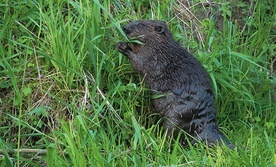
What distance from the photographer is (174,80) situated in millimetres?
4781

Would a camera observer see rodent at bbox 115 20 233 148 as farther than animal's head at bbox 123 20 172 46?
No

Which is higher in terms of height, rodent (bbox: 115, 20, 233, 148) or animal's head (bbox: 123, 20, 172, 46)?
animal's head (bbox: 123, 20, 172, 46)

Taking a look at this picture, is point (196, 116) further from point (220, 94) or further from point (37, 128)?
point (37, 128)

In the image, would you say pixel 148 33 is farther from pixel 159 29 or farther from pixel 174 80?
pixel 174 80

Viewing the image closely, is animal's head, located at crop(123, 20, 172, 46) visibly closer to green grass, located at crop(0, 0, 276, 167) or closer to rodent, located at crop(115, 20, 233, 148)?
rodent, located at crop(115, 20, 233, 148)

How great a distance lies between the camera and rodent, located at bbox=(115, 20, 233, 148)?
4.66 m

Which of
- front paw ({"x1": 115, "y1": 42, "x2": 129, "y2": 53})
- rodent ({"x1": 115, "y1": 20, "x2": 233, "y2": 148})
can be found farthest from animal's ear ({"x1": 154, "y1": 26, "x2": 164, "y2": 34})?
front paw ({"x1": 115, "y1": 42, "x2": 129, "y2": 53})

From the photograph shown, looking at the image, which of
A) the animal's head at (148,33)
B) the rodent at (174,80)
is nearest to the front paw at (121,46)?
the rodent at (174,80)


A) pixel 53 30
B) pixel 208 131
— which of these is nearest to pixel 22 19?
pixel 53 30

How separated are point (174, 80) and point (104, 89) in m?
0.50

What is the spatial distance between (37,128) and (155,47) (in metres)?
1.01

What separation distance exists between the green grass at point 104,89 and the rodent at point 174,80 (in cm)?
11

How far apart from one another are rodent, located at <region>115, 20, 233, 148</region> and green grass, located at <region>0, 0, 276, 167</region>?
0.11 meters

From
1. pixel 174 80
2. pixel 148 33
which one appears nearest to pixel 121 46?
pixel 148 33
